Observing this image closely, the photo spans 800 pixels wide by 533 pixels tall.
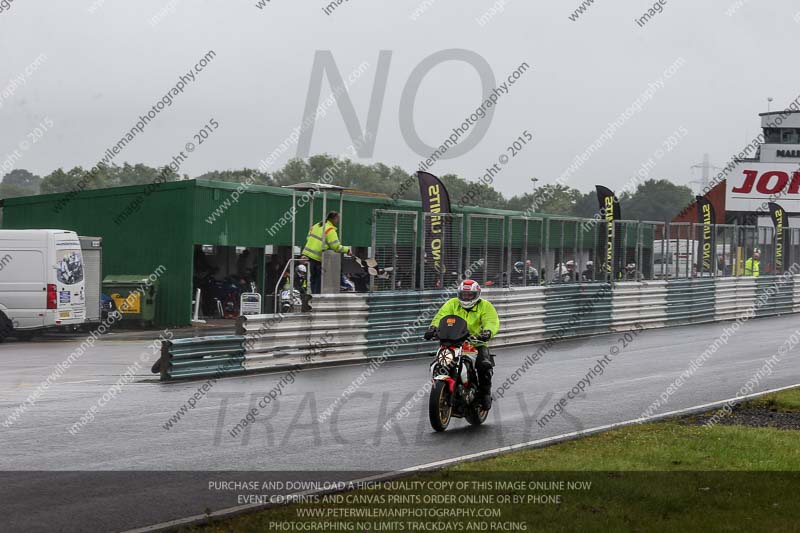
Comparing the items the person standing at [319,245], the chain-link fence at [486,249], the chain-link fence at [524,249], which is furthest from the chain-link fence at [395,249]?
the chain-link fence at [524,249]

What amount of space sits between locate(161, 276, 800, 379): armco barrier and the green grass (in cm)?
763

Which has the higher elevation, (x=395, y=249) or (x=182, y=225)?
(x=182, y=225)

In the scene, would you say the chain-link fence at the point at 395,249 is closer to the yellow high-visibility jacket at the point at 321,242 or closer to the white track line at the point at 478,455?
the yellow high-visibility jacket at the point at 321,242

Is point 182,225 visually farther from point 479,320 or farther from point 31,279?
point 479,320

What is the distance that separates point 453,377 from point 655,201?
128662mm

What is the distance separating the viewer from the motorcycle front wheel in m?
11.9

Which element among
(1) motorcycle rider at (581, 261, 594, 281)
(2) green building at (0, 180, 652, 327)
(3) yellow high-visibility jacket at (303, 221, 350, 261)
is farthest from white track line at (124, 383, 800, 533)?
(2) green building at (0, 180, 652, 327)

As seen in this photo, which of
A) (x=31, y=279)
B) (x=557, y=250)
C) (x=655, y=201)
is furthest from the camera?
(x=655, y=201)

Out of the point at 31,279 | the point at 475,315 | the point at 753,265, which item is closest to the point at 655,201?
the point at 753,265

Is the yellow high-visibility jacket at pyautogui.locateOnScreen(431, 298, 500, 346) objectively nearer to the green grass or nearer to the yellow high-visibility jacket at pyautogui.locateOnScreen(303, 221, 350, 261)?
the green grass

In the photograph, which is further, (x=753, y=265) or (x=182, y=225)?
(x=753, y=265)

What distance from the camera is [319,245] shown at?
67.2 ft

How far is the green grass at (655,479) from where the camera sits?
7391mm

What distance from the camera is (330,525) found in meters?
7.20
